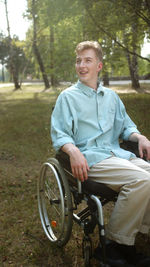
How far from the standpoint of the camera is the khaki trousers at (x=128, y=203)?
79.1 inches

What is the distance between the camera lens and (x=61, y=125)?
96.3 inches

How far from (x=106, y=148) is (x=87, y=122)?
253 mm

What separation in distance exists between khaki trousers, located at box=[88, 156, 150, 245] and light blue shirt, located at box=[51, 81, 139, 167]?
0.75 feet

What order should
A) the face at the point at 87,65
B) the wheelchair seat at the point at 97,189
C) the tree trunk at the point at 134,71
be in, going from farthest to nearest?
the tree trunk at the point at 134,71 < the face at the point at 87,65 < the wheelchair seat at the point at 97,189

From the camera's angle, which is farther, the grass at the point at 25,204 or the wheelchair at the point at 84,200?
the grass at the point at 25,204

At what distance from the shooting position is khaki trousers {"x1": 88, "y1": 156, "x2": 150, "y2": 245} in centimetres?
201

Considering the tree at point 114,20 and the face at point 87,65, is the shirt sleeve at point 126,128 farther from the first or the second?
the tree at point 114,20

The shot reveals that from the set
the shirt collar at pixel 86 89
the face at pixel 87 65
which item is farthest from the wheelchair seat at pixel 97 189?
the face at pixel 87 65

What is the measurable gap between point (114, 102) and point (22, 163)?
3.21 m

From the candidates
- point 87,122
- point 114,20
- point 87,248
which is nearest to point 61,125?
point 87,122

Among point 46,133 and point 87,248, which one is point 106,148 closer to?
point 87,248

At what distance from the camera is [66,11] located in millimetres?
9984

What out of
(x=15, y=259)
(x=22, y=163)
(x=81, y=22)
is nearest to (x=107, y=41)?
(x=81, y=22)

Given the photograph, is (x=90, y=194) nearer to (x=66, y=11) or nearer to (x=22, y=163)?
(x=22, y=163)
